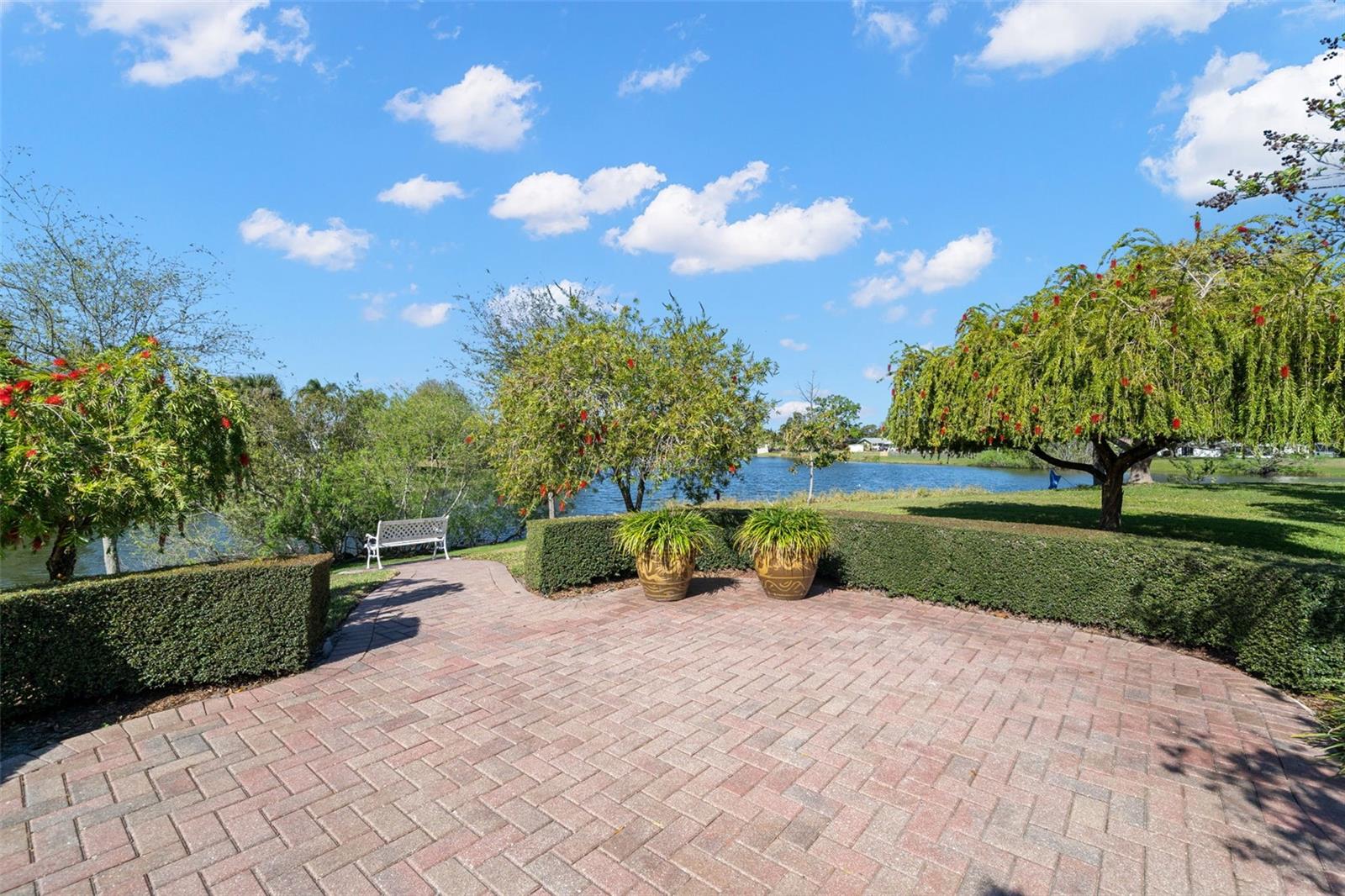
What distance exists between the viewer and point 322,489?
41.9ft

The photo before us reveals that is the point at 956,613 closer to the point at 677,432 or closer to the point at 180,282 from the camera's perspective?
the point at 677,432

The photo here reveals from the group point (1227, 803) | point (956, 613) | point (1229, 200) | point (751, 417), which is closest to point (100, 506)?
point (751, 417)

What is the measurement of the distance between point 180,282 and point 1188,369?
1637 centimetres

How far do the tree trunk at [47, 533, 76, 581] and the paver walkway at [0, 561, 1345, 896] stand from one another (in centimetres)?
203

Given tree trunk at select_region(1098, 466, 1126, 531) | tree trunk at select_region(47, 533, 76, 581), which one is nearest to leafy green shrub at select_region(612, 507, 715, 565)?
tree trunk at select_region(47, 533, 76, 581)

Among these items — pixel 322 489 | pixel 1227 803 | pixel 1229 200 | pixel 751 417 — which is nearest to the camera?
pixel 1227 803

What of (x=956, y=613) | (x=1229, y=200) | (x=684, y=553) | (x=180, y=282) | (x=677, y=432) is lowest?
(x=956, y=613)

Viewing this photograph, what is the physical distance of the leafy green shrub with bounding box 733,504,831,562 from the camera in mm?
7105

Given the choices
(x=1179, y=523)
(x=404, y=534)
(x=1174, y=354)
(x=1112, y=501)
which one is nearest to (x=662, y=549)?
(x=1174, y=354)

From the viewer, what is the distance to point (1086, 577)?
19.7ft

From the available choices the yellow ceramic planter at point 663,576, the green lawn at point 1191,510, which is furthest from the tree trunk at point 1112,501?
the yellow ceramic planter at point 663,576

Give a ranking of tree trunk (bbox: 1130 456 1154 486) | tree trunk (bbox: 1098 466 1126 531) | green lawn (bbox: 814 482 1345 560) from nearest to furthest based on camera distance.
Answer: tree trunk (bbox: 1098 466 1126 531), green lawn (bbox: 814 482 1345 560), tree trunk (bbox: 1130 456 1154 486)

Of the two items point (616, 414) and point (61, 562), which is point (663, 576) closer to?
point (616, 414)

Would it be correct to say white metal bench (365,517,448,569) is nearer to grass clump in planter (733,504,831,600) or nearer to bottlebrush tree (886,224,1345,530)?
grass clump in planter (733,504,831,600)
